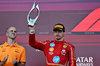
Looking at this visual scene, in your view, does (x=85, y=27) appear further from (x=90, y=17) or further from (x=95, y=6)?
(x=95, y=6)

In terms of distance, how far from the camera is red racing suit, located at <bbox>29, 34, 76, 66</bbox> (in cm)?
267

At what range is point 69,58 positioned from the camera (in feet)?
8.81

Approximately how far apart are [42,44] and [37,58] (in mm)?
786

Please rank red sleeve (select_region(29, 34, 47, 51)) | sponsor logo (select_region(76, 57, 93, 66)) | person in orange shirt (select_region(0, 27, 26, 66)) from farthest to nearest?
sponsor logo (select_region(76, 57, 93, 66))
person in orange shirt (select_region(0, 27, 26, 66))
red sleeve (select_region(29, 34, 47, 51))

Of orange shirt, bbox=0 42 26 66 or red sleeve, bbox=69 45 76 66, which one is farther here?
orange shirt, bbox=0 42 26 66

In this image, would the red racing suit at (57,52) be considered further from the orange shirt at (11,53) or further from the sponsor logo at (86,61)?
the sponsor logo at (86,61)

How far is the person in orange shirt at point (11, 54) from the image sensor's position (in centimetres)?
290

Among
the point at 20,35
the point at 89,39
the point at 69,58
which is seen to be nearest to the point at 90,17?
the point at 89,39

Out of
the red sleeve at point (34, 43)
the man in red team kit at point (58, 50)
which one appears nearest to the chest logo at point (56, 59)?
the man in red team kit at point (58, 50)

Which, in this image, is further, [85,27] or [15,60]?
[85,27]

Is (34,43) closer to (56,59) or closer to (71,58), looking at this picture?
(56,59)

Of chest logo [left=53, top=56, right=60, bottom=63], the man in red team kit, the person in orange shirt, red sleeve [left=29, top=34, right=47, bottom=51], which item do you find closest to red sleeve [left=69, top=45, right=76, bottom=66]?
the man in red team kit

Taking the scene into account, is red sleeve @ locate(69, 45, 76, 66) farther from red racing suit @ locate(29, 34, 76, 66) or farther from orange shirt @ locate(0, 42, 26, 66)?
orange shirt @ locate(0, 42, 26, 66)

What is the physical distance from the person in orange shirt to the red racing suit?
0.43 m
